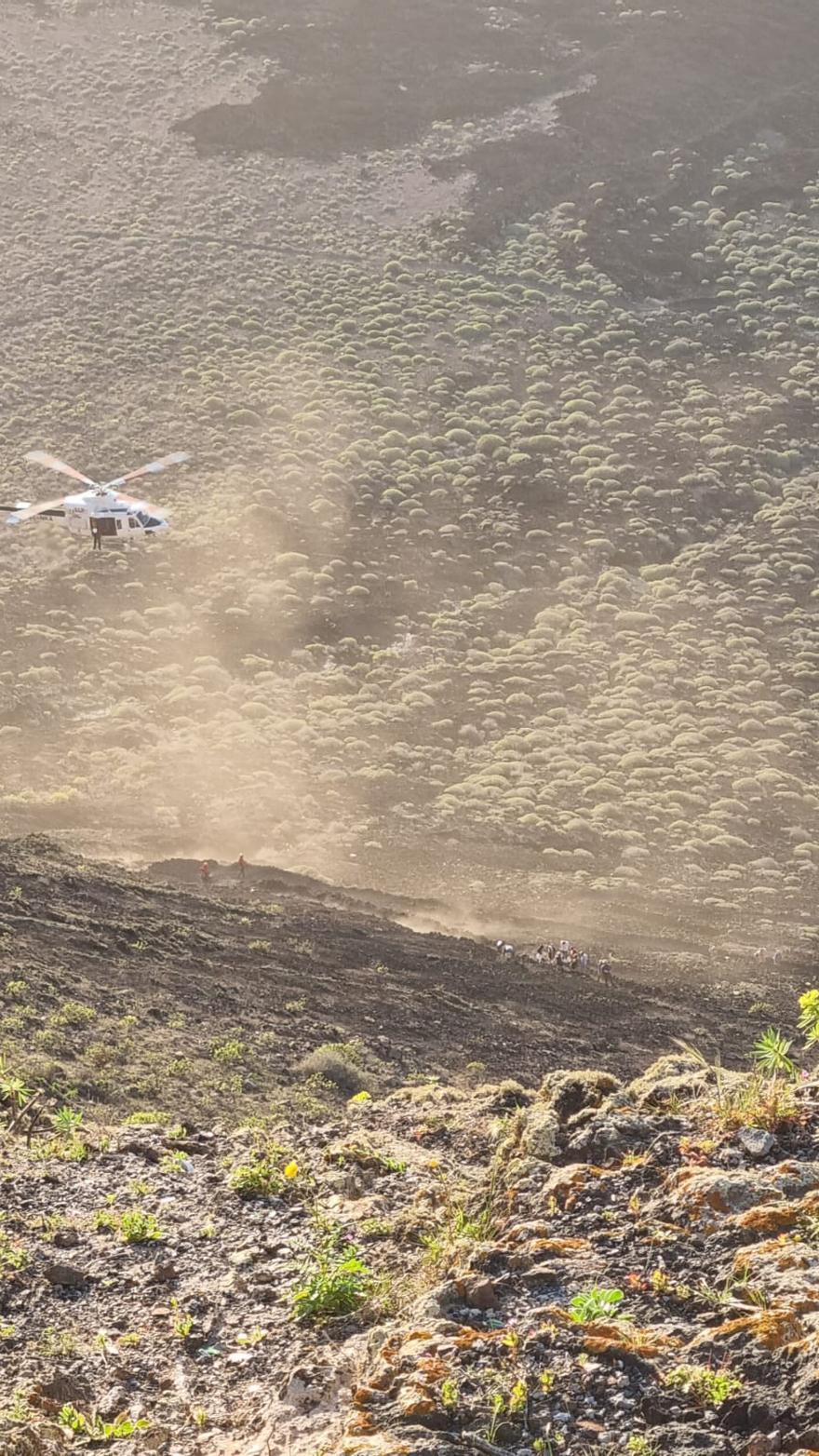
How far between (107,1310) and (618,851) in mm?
31427

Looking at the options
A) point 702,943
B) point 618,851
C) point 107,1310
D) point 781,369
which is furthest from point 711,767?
point 107,1310

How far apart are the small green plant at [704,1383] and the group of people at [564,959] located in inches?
992

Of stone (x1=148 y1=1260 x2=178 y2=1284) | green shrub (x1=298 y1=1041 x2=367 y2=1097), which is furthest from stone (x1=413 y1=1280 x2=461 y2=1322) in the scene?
green shrub (x1=298 y1=1041 x2=367 y2=1097)

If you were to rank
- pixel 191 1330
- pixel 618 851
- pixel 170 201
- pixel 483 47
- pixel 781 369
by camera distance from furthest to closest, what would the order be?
pixel 483 47 → pixel 170 201 → pixel 781 369 → pixel 618 851 → pixel 191 1330

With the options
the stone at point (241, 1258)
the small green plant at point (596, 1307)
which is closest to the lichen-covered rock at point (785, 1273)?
the small green plant at point (596, 1307)

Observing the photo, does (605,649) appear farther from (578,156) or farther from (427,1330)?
(427,1330)

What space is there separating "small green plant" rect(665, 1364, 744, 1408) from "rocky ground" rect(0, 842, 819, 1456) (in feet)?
0.04

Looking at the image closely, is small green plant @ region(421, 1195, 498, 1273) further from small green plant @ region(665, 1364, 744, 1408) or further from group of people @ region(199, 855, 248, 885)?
group of people @ region(199, 855, 248, 885)

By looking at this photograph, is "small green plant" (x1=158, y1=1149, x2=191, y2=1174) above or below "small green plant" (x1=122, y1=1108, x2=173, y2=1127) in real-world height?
above

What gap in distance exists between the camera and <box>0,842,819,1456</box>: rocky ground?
7.32 m

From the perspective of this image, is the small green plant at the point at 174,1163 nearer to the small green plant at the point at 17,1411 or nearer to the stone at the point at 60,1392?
the stone at the point at 60,1392

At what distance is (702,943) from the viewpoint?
118 feet

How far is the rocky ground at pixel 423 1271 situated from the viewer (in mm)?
7316

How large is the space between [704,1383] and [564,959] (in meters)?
26.0
